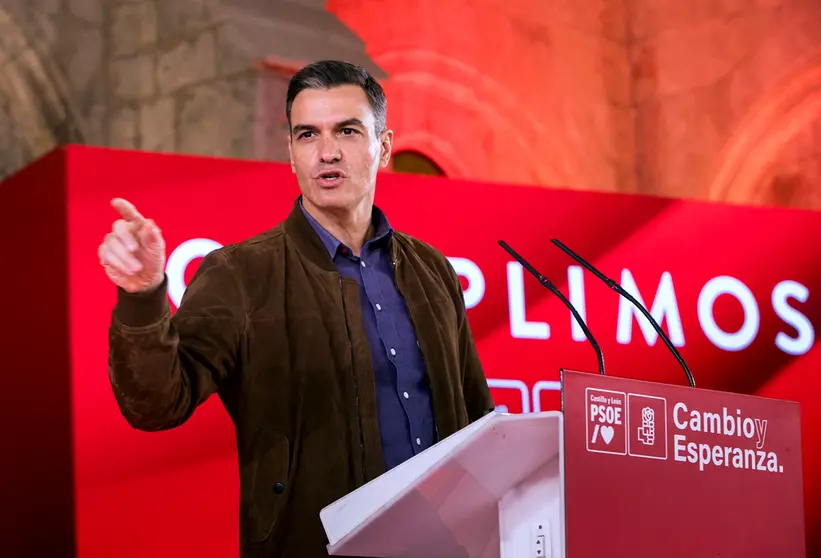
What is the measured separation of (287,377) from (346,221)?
329 mm

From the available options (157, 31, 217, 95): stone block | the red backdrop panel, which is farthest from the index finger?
(157, 31, 217, 95): stone block

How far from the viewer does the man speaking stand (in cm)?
170

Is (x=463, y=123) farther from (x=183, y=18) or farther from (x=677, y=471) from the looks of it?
(x=677, y=471)

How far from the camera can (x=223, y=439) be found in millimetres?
3316

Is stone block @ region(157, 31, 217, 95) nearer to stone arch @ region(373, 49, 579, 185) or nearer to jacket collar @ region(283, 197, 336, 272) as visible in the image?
stone arch @ region(373, 49, 579, 185)

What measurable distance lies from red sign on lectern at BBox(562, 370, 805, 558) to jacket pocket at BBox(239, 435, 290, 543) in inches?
20.6

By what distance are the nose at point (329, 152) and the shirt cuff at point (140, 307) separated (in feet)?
1.60

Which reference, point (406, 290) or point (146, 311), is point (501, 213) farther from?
point (146, 311)

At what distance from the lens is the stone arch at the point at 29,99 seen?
5.80m

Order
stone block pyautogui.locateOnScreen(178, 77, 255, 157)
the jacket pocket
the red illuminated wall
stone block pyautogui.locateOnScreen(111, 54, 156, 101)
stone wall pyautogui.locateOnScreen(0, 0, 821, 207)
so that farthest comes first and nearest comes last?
the red illuminated wall < stone block pyautogui.locateOnScreen(111, 54, 156, 101) < stone wall pyautogui.locateOnScreen(0, 0, 821, 207) < stone block pyautogui.locateOnScreen(178, 77, 255, 157) < the jacket pocket

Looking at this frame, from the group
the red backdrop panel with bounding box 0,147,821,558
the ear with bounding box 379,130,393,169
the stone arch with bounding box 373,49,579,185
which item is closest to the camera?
the ear with bounding box 379,130,393,169

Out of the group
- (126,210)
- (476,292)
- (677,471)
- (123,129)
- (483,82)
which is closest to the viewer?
(126,210)

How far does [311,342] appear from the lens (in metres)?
1.93

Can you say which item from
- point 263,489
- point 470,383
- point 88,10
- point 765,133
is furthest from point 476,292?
point 765,133
